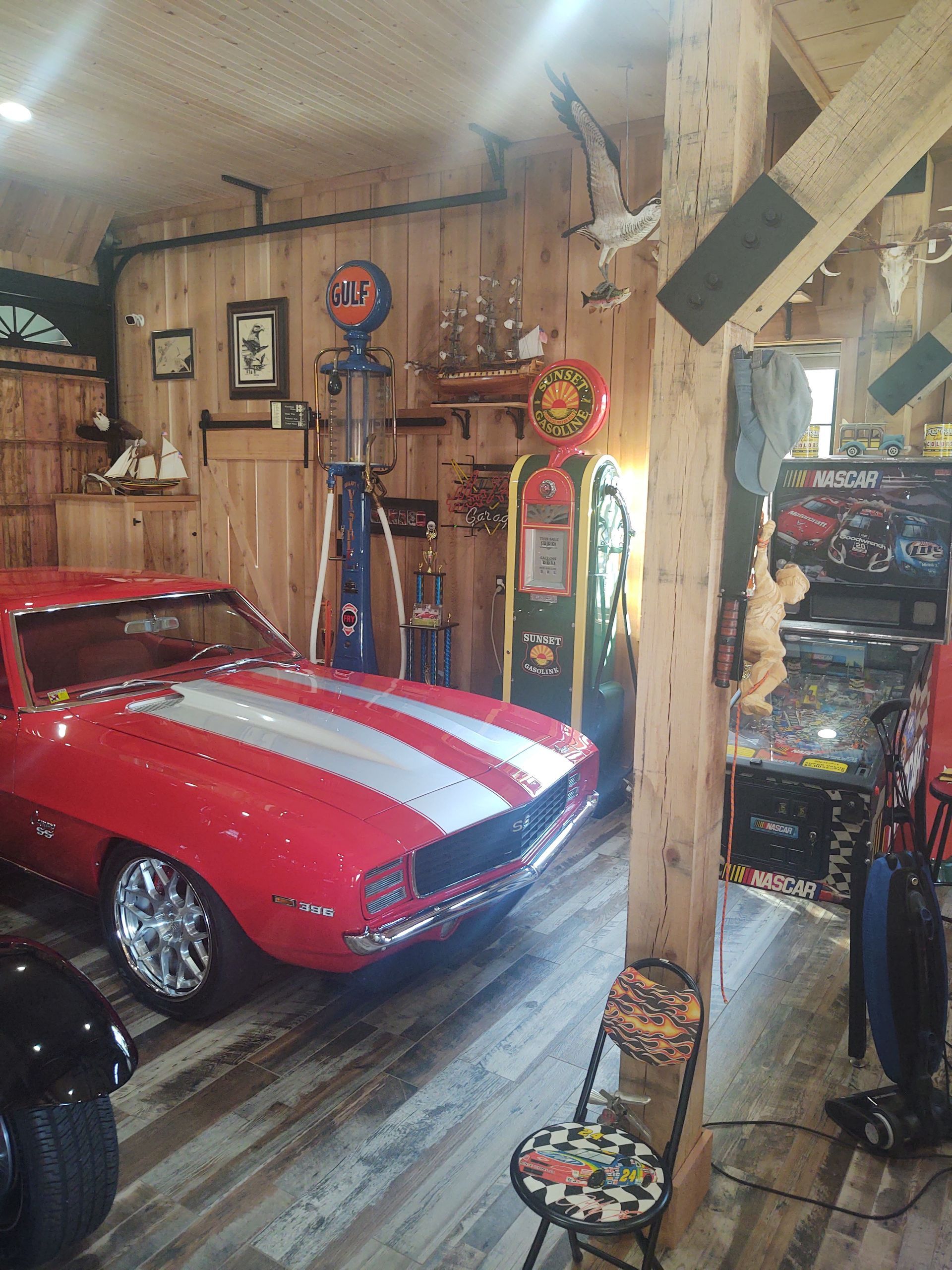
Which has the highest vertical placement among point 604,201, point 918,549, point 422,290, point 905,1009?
point 604,201

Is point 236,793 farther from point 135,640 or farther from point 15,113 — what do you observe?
point 15,113

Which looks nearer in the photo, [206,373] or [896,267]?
[896,267]

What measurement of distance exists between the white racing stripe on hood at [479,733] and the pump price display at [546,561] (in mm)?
1269

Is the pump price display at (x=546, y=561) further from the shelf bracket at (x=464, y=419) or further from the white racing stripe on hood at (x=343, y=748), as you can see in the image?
the white racing stripe on hood at (x=343, y=748)

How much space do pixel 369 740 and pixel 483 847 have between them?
49 centimetres

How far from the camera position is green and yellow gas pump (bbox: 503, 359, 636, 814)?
425 centimetres

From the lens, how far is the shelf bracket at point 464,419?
5.27 m

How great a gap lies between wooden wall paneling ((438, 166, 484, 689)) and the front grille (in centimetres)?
256

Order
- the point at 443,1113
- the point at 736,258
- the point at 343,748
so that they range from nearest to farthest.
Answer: the point at 736,258 → the point at 443,1113 → the point at 343,748

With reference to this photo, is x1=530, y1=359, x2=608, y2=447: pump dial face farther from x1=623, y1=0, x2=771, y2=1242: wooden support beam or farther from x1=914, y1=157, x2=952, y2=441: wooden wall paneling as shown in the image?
x1=623, y1=0, x2=771, y2=1242: wooden support beam

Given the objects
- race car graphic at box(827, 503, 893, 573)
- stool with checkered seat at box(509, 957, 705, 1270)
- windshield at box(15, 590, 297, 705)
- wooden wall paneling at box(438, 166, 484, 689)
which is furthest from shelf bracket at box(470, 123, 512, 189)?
stool with checkered seat at box(509, 957, 705, 1270)

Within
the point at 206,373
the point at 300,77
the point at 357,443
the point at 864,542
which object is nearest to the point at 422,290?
the point at 357,443

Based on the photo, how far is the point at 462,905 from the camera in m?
2.52

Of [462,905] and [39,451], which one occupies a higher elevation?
[39,451]
